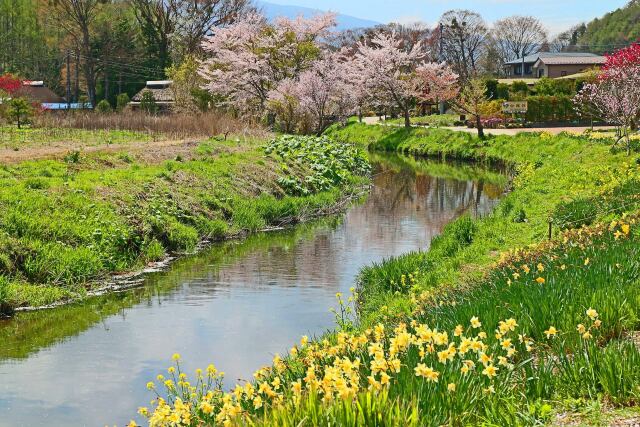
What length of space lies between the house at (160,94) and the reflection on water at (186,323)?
41055 mm

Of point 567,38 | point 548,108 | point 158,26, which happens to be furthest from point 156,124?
point 567,38

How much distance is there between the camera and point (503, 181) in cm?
2948

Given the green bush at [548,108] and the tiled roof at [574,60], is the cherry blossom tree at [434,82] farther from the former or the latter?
the tiled roof at [574,60]

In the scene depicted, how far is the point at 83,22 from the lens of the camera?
60.9m

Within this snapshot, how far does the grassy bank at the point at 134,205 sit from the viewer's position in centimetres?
1405

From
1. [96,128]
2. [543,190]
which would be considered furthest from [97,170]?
[96,128]

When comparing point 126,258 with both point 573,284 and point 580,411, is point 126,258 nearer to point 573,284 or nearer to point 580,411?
point 573,284

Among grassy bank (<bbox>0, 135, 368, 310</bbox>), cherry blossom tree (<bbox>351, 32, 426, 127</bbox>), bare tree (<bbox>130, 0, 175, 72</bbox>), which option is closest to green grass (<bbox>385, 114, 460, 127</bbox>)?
cherry blossom tree (<bbox>351, 32, 426, 127</bbox>)

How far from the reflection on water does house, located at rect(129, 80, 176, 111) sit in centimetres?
4106

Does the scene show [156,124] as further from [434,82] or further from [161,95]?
[161,95]

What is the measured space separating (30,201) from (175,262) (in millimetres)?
2966

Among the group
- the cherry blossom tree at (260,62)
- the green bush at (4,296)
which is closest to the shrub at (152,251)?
the green bush at (4,296)

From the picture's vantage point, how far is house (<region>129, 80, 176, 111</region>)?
59156 millimetres

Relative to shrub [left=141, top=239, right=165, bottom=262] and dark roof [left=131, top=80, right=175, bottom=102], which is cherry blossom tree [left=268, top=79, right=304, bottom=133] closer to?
dark roof [left=131, top=80, right=175, bottom=102]
